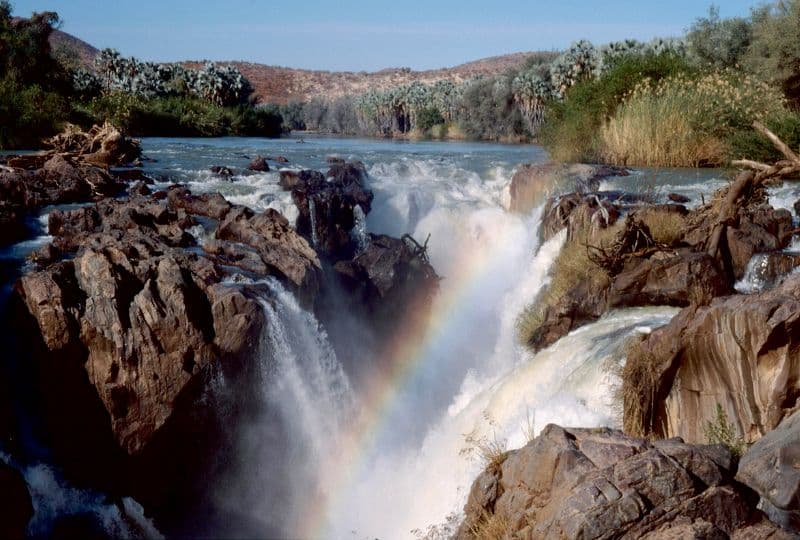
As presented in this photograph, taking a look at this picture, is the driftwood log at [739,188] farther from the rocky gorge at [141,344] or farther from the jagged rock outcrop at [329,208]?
the jagged rock outcrop at [329,208]

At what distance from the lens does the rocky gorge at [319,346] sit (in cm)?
495

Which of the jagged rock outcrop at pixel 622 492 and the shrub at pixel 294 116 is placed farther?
the shrub at pixel 294 116

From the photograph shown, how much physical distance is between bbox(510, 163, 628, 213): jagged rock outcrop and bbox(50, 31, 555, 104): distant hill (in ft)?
236

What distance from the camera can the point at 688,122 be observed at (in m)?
17.4

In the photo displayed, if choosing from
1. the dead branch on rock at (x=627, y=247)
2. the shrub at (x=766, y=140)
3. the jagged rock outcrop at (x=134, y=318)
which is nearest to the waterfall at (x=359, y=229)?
the jagged rock outcrop at (x=134, y=318)

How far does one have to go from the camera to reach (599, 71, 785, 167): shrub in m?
17.1

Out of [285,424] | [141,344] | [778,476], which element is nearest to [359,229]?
[285,424]

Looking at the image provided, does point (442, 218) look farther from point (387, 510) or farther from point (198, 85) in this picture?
point (198, 85)

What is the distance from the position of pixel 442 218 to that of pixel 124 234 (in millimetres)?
7242

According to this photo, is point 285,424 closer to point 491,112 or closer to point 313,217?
point 313,217

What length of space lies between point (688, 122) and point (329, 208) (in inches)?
332

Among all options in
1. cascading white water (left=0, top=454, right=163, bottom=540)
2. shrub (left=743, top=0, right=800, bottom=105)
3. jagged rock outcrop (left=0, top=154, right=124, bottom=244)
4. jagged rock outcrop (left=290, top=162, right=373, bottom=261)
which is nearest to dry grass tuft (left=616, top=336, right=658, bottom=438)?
cascading white water (left=0, top=454, right=163, bottom=540)

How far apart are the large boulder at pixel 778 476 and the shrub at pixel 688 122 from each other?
43.0ft

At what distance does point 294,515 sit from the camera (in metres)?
9.82
